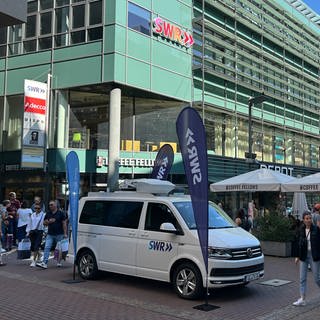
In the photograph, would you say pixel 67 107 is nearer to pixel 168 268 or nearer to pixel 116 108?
pixel 116 108

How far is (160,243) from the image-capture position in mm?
9867

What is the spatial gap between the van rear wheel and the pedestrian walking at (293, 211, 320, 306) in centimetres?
453

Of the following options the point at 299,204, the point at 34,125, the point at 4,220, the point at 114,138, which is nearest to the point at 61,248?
the point at 4,220

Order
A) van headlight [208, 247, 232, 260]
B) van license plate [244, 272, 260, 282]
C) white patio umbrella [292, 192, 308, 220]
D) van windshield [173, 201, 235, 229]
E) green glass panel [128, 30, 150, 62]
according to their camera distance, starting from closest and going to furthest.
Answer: van headlight [208, 247, 232, 260], van license plate [244, 272, 260, 282], van windshield [173, 201, 235, 229], white patio umbrella [292, 192, 308, 220], green glass panel [128, 30, 150, 62]

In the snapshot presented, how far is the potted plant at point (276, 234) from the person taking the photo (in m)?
16.0

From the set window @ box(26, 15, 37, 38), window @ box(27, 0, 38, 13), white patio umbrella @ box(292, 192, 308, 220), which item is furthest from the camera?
window @ box(27, 0, 38, 13)

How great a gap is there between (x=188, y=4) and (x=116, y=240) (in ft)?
74.6

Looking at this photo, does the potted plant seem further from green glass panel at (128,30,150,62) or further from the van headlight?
green glass panel at (128,30,150,62)

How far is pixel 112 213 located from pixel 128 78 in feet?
52.5

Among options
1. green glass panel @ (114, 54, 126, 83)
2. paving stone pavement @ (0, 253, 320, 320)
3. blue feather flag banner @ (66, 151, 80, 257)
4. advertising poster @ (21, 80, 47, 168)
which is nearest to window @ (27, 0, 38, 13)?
advertising poster @ (21, 80, 47, 168)

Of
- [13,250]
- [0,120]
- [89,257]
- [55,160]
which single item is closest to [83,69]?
[55,160]

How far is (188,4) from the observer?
3041 cm

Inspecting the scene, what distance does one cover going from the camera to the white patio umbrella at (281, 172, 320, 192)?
642 inches

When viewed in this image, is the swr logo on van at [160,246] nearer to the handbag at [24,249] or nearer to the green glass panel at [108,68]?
the handbag at [24,249]
